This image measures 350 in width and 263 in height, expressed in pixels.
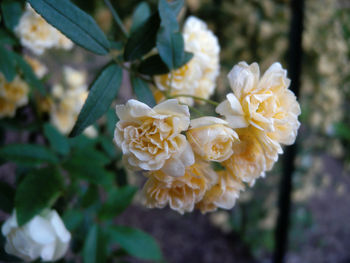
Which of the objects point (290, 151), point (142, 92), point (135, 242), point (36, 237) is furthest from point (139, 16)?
point (290, 151)

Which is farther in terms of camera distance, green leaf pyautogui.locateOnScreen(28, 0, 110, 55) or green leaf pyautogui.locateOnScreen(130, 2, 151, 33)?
green leaf pyautogui.locateOnScreen(130, 2, 151, 33)

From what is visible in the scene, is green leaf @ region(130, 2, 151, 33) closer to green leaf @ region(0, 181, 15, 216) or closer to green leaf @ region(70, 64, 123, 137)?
green leaf @ region(70, 64, 123, 137)

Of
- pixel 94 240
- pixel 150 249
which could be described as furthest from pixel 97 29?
pixel 150 249

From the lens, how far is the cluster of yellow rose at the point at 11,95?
78 centimetres

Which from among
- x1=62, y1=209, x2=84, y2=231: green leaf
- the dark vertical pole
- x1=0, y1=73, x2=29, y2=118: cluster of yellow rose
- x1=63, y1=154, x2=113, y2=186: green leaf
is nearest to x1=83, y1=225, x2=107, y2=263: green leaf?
x1=62, y1=209, x2=84, y2=231: green leaf

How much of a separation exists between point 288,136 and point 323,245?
2377 mm

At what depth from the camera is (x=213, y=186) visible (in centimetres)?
46

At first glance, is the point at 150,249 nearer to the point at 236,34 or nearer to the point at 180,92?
the point at 180,92

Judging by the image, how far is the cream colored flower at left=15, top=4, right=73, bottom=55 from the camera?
Answer: 2.27ft

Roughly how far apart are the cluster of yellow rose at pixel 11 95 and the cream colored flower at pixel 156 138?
556 millimetres

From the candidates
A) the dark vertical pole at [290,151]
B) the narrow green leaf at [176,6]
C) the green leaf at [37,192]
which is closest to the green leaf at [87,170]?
the green leaf at [37,192]

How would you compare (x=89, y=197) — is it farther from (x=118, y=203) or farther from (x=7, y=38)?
(x=7, y=38)

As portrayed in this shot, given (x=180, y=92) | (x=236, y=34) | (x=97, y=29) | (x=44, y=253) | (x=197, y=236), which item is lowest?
(x=197, y=236)

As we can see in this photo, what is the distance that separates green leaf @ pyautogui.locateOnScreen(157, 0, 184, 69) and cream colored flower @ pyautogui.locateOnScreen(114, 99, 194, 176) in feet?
0.50
